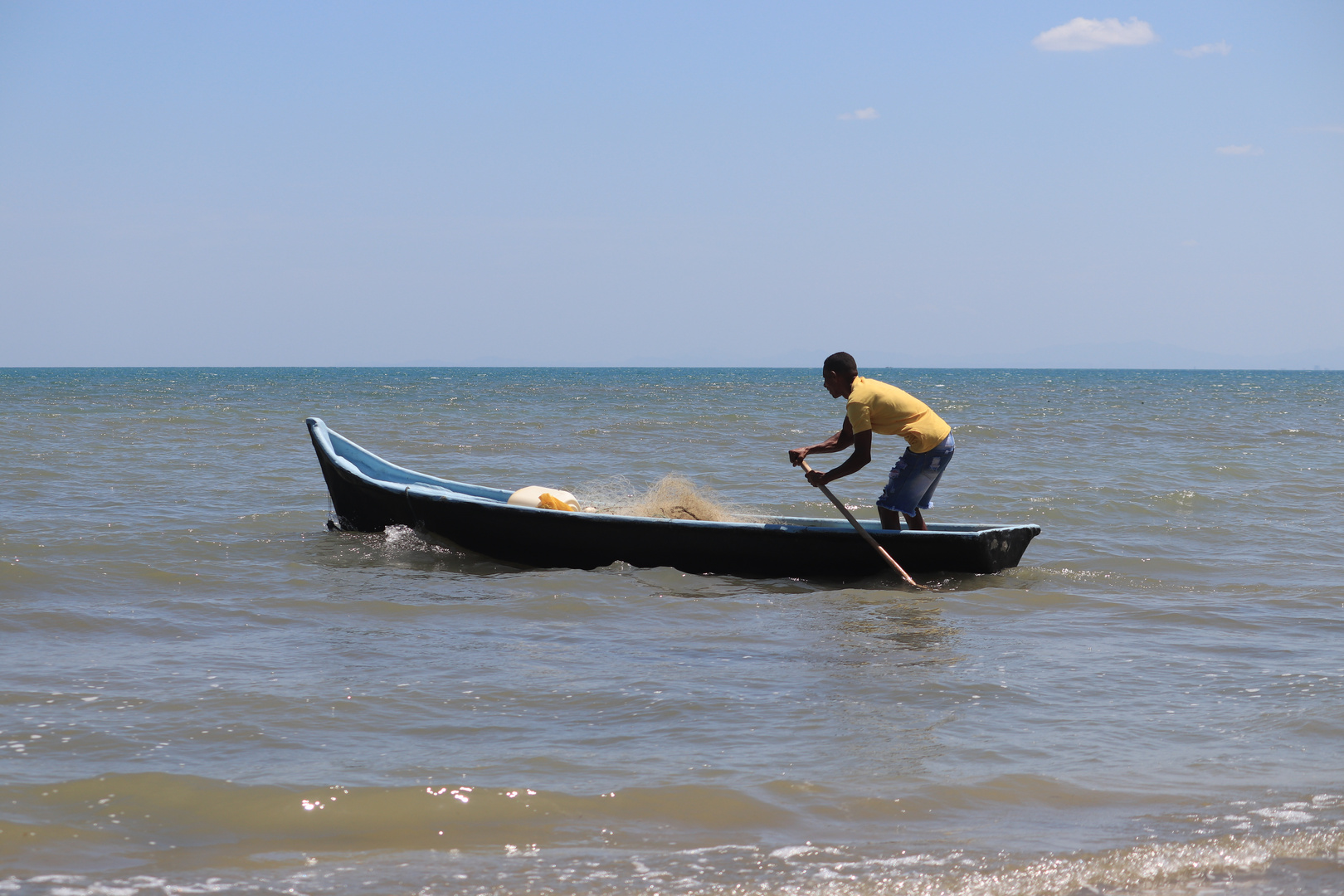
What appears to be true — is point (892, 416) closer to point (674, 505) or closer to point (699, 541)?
point (699, 541)

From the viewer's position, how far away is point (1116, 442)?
20.7 m

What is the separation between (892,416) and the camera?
7145mm

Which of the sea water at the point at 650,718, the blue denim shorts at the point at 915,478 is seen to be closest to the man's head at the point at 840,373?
the blue denim shorts at the point at 915,478

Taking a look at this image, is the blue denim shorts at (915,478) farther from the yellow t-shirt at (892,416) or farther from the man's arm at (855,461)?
the man's arm at (855,461)

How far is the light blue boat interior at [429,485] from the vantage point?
312 inches

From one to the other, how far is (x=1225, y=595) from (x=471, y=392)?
41888 millimetres

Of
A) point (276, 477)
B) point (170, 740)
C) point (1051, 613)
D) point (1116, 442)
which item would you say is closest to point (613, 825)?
point (170, 740)

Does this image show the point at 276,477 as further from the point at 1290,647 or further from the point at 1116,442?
the point at 1116,442

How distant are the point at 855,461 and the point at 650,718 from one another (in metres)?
3.11

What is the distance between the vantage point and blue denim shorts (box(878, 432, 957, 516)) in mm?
7328

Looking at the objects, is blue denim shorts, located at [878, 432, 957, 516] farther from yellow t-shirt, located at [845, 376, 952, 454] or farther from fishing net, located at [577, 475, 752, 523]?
fishing net, located at [577, 475, 752, 523]

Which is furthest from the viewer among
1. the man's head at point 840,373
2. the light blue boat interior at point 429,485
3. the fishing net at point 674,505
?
the fishing net at point 674,505

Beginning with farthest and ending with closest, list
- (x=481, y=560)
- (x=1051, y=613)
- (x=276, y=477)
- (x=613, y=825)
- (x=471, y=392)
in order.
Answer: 1. (x=471, y=392)
2. (x=276, y=477)
3. (x=481, y=560)
4. (x=1051, y=613)
5. (x=613, y=825)

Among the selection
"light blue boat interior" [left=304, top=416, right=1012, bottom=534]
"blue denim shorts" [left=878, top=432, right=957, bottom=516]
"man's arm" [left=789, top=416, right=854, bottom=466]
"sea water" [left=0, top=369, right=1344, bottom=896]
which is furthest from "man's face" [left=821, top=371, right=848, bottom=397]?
"sea water" [left=0, top=369, right=1344, bottom=896]
